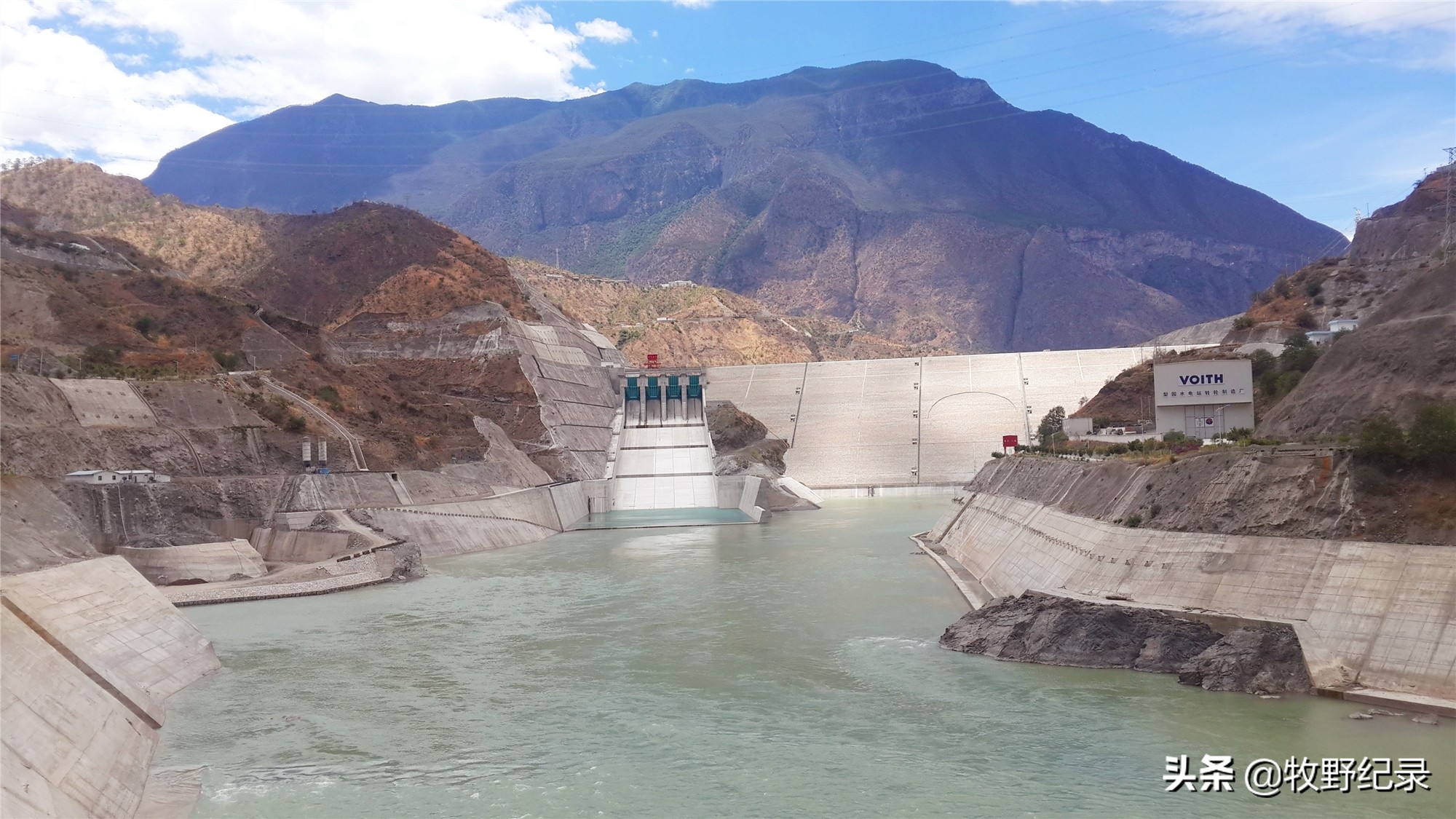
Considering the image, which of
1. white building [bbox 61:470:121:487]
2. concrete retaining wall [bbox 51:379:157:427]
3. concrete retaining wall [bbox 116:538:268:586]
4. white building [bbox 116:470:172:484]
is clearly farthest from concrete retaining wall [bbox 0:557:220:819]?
concrete retaining wall [bbox 51:379:157:427]

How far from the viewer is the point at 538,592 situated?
126ft

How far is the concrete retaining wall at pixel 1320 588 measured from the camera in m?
18.3

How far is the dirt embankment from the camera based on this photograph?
Result: 1991 centimetres

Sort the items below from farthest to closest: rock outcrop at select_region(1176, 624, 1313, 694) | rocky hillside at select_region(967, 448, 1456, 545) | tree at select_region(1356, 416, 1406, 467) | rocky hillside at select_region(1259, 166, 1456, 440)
Result: rocky hillside at select_region(1259, 166, 1456, 440)
tree at select_region(1356, 416, 1406, 467)
rocky hillside at select_region(967, 448, 1456, 545)
rock outcrop at select_region(1176, 624, 1313, 694)

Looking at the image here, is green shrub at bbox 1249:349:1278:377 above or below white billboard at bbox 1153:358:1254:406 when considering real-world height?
above

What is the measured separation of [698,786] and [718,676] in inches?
287

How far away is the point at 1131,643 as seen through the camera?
73.6 feet

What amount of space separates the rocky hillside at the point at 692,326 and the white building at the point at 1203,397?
8234 centimetres

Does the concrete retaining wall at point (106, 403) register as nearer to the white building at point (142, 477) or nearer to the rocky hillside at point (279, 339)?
the rocky hillside at point (279, 339)

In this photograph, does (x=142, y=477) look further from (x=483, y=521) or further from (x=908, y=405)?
(x=908, y=405)

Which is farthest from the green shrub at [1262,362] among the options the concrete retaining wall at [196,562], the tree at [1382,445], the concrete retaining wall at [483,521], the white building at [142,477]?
the white building at [142,477]

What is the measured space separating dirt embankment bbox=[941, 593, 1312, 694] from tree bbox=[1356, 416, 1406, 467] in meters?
4.11

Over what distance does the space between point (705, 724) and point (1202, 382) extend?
82.4ft

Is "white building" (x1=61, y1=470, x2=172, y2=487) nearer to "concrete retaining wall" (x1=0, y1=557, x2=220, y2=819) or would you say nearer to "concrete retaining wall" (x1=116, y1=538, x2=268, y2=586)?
"concrete retaining wall" (x1=116, y1=538, x2=268, y2=586)
